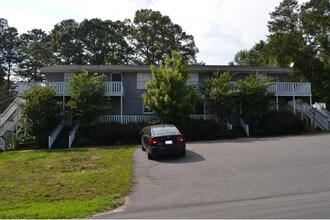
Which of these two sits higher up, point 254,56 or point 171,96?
point 254,56

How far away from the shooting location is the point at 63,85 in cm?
2525

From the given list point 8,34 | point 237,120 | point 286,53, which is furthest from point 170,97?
point 8,34

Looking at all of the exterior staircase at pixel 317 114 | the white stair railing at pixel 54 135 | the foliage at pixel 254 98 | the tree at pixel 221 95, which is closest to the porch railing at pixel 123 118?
the white stair railing at pixel 54 135

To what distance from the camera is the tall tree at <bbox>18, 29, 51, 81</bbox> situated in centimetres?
5028

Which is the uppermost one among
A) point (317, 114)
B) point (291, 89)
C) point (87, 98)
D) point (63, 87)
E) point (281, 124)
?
point (63, 87)

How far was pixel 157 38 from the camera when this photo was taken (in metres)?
48.6

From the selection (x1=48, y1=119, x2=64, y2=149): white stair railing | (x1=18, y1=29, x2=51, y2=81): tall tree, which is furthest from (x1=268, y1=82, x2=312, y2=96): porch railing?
(x1=18, y1=29, x2=51, y2=81): tall tree

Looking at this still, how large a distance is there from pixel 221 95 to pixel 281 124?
4850 millimetres

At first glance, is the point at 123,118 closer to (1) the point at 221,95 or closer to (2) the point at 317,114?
(1) the point at 221,95

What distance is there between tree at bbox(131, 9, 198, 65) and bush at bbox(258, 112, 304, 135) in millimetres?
26328

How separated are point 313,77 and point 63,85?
28393 millimetres

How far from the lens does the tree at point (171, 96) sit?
2192cm

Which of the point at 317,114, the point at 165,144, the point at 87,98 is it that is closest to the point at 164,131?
the point at 165,144

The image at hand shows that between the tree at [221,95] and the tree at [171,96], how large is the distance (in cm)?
182
